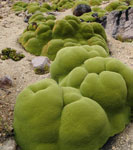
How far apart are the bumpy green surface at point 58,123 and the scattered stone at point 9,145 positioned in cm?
12

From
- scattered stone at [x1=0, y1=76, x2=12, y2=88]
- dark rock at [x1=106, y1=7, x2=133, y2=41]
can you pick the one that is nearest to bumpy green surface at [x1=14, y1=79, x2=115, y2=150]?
scattered stone at [x1=0, y1=76, x2=12, y2=88]

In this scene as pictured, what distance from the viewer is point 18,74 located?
7.22 meters

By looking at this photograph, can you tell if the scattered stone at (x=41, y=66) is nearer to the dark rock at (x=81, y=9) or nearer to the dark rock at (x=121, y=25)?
the dark rock at (x=121, y=25)

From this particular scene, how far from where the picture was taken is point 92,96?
13.8 feet

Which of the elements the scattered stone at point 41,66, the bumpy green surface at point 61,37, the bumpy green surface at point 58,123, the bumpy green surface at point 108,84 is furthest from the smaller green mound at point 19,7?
the bumpy green surface at point 58,123

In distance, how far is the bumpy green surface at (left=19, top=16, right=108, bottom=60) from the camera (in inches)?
347

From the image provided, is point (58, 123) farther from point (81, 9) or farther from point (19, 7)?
point (19, 7)

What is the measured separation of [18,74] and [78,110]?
13.8 ft

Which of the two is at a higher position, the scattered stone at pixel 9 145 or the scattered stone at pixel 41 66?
the scattered stone at pixel 9 145

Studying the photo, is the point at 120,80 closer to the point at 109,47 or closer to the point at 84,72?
the point at 84,72

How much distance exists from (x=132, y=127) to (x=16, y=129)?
8.59 feet

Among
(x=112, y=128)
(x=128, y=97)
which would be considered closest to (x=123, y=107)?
(x=128, y=97)

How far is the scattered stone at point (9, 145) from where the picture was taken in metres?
3.53

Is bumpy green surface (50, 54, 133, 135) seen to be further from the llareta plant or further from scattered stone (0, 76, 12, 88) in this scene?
scattered stone (0, 76, 12, 88)
